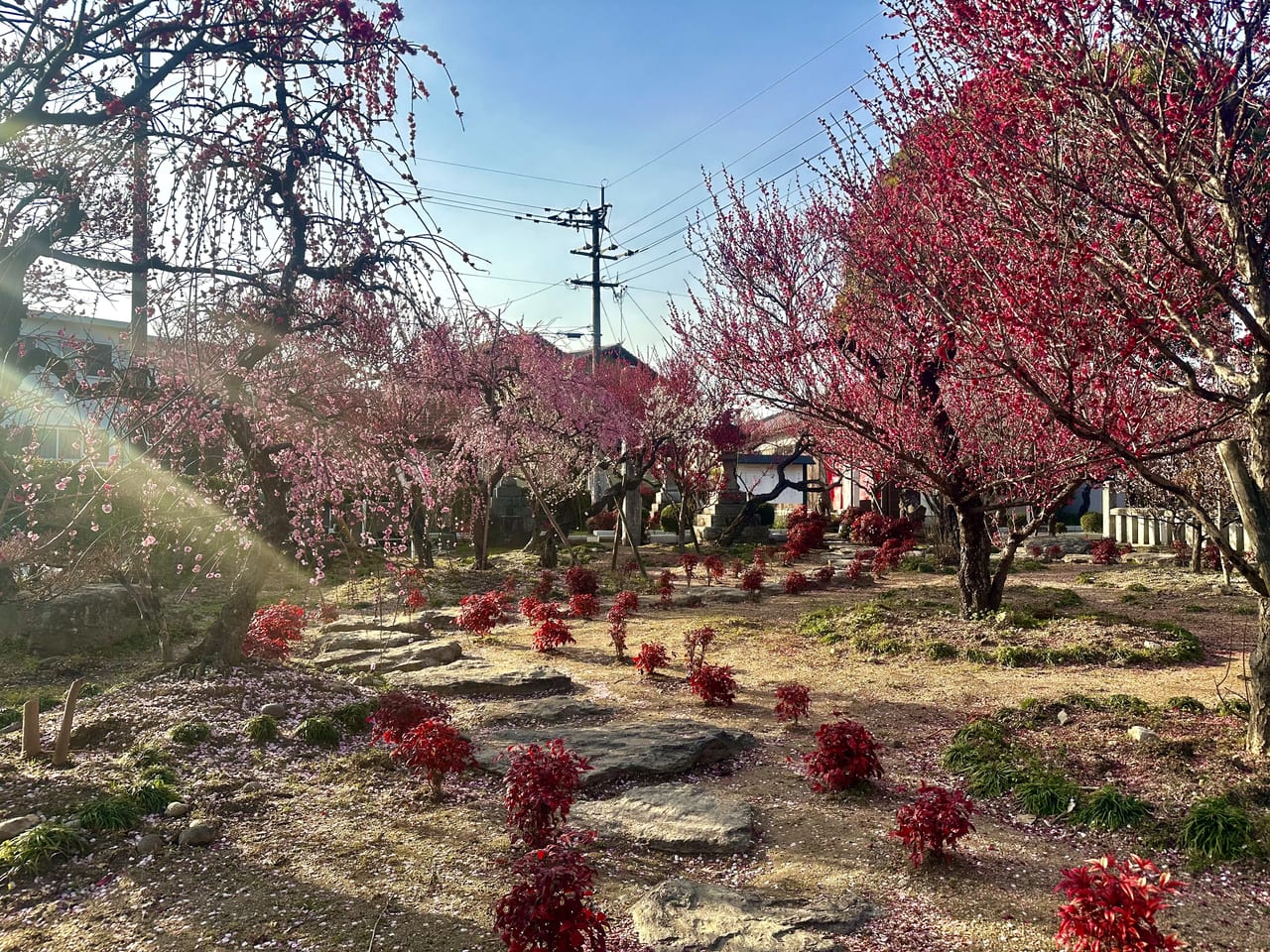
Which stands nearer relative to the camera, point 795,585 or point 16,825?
point 16,825

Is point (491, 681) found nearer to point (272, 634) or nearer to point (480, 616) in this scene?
point (272, 634)

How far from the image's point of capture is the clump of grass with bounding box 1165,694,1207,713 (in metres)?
6.12

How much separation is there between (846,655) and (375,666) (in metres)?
5.12

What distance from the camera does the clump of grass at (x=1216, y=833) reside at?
13.1 feet

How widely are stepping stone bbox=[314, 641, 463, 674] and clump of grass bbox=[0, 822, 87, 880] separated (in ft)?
14.1

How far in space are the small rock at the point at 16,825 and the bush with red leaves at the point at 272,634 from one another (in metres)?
3.42

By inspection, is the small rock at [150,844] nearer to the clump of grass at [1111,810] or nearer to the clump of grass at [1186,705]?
the clump of grass at [1111,810]

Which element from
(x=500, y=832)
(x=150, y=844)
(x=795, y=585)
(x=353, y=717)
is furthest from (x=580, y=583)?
(x=150, y=844)

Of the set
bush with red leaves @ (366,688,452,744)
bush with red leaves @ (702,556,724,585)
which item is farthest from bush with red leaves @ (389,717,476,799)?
bush with red leaves @ (702,556,724,585)

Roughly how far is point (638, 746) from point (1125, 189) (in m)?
4.58

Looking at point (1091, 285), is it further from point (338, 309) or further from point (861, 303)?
point (861, 303)

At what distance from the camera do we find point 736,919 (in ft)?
11.0

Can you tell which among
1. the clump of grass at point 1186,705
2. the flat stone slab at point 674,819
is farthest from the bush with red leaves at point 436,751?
the clump of grass at point 1186,705

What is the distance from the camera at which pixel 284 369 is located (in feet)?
26.3
